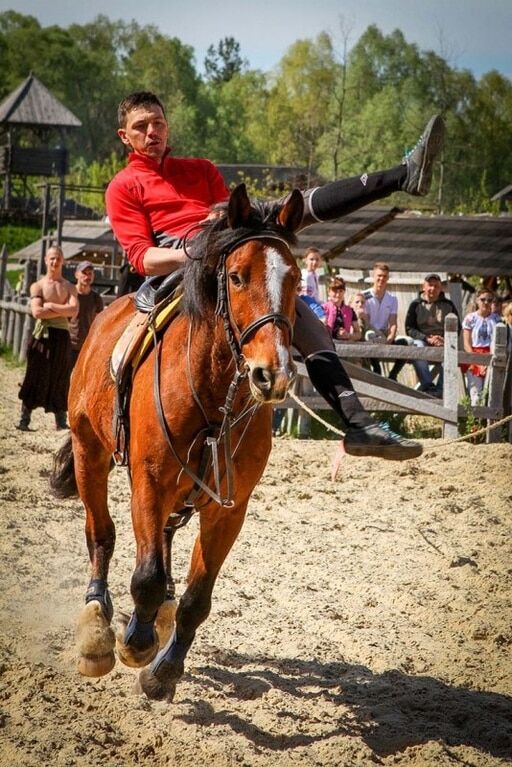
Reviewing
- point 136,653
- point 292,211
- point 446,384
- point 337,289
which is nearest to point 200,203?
point 292,211

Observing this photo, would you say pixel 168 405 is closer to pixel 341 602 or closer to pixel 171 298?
pixel 171 298

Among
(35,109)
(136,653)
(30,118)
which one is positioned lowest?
(136,653)

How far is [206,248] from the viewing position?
436 cm

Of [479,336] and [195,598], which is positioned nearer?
[195,598]

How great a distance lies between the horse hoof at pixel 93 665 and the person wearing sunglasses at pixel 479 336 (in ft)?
27.3

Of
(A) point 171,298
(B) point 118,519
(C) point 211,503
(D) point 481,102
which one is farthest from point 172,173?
(D) point 481,102

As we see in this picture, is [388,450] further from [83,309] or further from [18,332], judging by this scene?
[18,332]

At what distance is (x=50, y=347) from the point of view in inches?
508

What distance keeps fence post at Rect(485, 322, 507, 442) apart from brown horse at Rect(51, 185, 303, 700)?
7.28 m

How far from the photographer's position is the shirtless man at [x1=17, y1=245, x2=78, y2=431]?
41.3 feet

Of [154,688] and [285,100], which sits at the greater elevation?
[285,100]

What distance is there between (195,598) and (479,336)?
8561mm

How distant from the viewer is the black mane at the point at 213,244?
166 inches

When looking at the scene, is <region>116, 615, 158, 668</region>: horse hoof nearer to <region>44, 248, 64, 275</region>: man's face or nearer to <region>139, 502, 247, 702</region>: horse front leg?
<region>139, 502, 247, 702</region>: horse front leg
